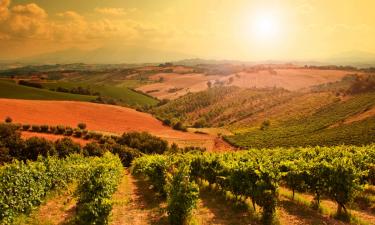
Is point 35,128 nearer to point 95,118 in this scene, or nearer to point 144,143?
point 144,143

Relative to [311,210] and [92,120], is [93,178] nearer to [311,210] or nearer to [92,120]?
[311,210]

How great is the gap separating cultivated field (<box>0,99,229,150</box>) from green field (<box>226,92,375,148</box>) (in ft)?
48.0

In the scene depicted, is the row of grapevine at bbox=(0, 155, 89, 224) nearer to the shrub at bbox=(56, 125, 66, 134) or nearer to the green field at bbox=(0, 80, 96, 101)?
the shrub at bbox=(56, 125, 66, 134)

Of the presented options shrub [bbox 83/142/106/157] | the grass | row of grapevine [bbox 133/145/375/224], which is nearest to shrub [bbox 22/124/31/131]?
shrub [bbox 83/142/106/157]

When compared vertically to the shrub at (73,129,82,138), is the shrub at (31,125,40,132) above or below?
above

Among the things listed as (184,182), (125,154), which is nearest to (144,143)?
(125,154)

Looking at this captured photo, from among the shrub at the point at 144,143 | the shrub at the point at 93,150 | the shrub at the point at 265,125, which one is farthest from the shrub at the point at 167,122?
the shrub at the point at 93,150

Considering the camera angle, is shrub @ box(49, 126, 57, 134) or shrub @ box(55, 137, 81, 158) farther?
shrub @ box(49, 126, 57, 134)

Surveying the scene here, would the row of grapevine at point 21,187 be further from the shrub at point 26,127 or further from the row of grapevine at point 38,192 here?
the shrub at point 26,127

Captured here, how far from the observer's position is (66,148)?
78.2 metres

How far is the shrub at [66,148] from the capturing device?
7695 centimetres

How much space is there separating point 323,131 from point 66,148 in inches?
3087

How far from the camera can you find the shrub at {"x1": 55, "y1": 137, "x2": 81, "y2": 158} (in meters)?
76.9

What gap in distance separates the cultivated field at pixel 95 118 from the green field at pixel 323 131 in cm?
1462
